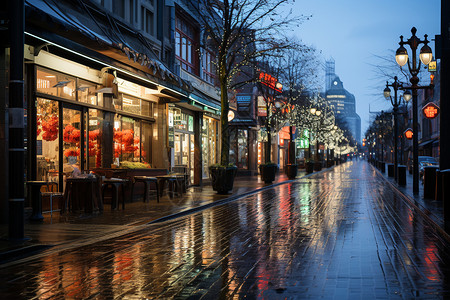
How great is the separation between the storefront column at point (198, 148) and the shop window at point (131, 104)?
8.12 meters

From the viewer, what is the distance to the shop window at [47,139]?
16.0 m

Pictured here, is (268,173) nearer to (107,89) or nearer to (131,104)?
(131,104)

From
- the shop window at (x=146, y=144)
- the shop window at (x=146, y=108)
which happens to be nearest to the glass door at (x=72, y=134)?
the shop window at (x=146, y=108)

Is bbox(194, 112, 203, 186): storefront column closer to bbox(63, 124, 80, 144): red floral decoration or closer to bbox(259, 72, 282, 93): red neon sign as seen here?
bbox(259, 72, 282, 93): red neon sign

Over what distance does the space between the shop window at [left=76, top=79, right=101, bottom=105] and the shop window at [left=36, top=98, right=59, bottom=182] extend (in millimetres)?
1613

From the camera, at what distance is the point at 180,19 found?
99.9ft

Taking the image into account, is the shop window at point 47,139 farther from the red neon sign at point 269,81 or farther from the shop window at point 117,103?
the red neon sign at point 269,81

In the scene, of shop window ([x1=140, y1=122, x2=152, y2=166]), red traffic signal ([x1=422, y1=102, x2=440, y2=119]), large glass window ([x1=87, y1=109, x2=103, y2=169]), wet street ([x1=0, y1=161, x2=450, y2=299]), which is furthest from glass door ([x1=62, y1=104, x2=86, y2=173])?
red traffic signal ([x1=422, y1=102, x2=440, y2=119])

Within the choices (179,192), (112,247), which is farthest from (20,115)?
(179,192)

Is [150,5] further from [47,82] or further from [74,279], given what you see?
[74,279]

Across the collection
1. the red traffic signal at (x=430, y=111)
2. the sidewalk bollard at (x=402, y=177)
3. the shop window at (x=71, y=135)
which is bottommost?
the sidewalk bollard at (x=402, y=177)

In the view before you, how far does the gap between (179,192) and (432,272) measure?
50.8 feet

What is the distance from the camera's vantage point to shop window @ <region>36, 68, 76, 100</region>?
15.9m

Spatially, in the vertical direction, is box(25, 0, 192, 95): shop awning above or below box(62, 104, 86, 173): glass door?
above
